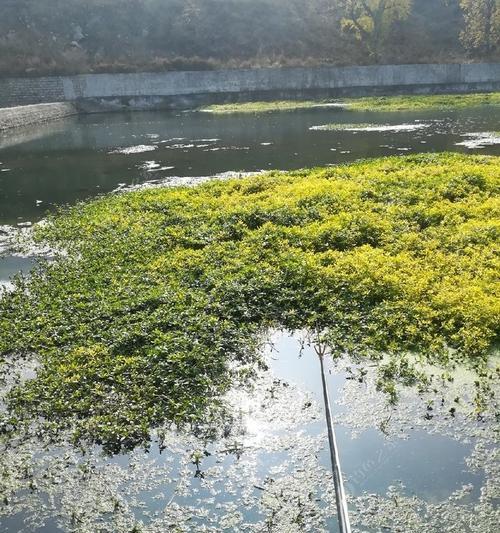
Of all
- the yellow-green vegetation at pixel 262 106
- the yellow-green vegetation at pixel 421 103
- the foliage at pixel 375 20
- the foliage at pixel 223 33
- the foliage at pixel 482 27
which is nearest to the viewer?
the yellow-green vegetation at pixel 421 103

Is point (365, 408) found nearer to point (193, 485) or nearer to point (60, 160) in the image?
point (193, 485)

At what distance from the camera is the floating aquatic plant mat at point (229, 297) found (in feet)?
27.2

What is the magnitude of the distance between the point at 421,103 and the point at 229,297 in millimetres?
44463

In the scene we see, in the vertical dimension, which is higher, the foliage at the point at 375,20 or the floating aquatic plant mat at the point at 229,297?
the foliage at the point at 375,20

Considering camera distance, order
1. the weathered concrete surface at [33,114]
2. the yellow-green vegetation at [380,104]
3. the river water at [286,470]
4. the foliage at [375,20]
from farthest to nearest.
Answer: the foliage at [375,20] < the yellow-green vegetation at [380,104] < the weathered concrete surface at [33,114] < the river water at [286,470]

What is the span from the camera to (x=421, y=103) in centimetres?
4997

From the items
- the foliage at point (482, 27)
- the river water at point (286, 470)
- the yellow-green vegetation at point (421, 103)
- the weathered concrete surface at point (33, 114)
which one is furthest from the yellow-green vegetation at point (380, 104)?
the river water at point (286, 470)

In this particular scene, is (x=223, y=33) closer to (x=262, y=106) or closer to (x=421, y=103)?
(x=262, y=106)

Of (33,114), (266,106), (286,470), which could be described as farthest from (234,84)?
(286,470)

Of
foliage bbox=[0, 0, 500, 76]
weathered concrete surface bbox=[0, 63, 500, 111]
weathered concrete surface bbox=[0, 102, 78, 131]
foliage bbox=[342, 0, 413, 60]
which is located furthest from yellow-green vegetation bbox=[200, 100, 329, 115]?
foliage bbox=[342, 0, 413, 60]

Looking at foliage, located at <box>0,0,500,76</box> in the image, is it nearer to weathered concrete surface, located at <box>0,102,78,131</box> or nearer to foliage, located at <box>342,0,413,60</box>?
foliage, located at <box>342,0,413,60</box>

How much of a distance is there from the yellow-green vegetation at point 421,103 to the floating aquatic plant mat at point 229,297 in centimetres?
3441

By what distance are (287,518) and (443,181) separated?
13.2 meters

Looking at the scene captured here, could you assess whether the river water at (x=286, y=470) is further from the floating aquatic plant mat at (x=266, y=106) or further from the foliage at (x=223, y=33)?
the foliage at (x=223, y=33)
